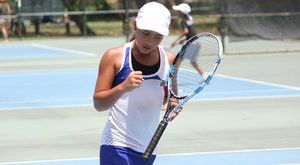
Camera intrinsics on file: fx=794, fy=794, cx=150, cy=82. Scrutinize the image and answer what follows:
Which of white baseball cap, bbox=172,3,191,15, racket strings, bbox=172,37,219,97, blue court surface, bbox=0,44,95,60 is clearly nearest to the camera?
racket strings, bbox=172,37,219,97

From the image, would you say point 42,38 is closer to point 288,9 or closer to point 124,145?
point 288,9

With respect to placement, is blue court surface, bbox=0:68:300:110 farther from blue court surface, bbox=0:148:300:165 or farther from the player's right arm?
the player's right arm

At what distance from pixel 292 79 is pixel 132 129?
11.4 metres

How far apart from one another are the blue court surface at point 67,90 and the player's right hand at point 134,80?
26.8 ft

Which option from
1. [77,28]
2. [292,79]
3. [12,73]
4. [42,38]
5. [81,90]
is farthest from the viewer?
[77,28]

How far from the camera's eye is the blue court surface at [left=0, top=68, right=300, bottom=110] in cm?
1291

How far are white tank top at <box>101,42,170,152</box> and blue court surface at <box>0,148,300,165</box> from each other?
3407 mm

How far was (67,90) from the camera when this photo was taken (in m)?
14.6

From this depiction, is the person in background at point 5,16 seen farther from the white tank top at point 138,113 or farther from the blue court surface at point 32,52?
the white tank top at point 138,113

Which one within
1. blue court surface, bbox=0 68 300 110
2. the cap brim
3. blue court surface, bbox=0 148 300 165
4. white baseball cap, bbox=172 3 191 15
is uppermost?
the cap brim

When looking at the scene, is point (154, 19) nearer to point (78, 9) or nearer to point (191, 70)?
point (191, 70)

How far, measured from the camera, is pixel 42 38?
33250 millimetres

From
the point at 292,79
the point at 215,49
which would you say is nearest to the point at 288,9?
the point at 292,79

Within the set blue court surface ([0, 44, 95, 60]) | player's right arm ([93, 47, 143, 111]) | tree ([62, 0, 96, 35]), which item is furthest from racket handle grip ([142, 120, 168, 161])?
tree ([62, 0, 96, 35])
